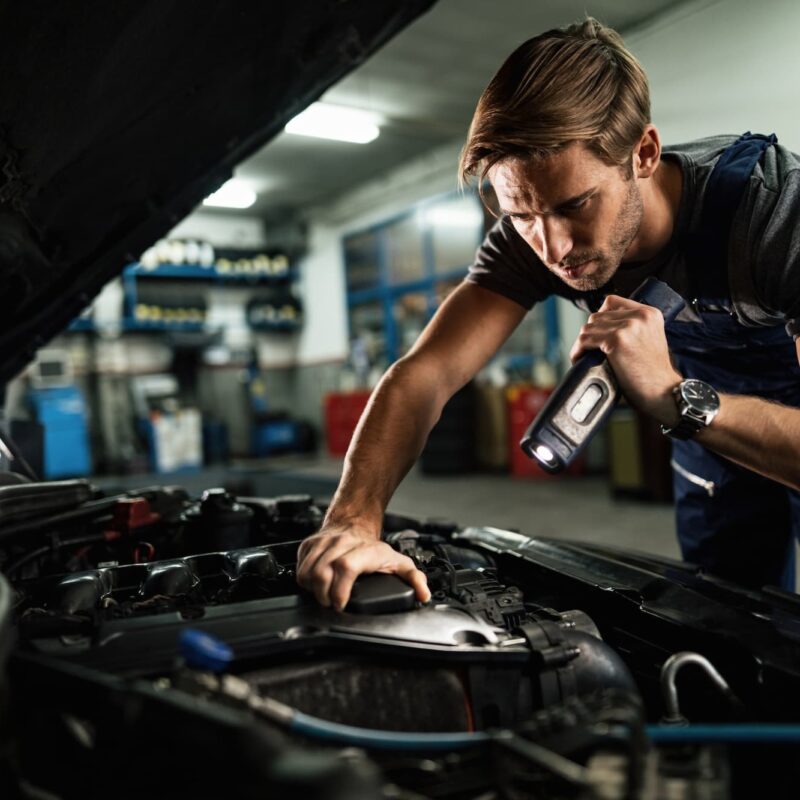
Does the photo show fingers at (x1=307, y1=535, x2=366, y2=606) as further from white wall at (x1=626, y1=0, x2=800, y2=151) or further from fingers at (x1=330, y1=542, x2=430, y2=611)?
white wall at (x1=626, y1=0, x2=800, y2=151)

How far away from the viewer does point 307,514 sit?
152cm

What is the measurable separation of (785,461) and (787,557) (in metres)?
0.65

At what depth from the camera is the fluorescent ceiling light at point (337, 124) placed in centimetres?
618

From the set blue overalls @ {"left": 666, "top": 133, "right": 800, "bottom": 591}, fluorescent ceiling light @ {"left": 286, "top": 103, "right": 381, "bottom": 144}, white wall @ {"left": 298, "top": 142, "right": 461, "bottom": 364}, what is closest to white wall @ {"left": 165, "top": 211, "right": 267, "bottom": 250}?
white wall @ {"left": 298, "top": 142, "right": 461, "bottom": 364}

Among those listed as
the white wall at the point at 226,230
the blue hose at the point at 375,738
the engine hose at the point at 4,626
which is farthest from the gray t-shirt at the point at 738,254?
the white wall at the point at 226,230

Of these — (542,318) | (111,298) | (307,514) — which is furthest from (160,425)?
(307,514)

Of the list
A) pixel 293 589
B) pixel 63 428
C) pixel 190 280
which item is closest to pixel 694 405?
pixel 293 589

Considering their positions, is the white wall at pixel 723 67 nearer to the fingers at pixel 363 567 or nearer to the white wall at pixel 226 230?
the fingers at pixel 363 567

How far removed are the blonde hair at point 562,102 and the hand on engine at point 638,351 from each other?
0.28 m

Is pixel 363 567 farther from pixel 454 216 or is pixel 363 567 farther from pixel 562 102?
pixel 454 216

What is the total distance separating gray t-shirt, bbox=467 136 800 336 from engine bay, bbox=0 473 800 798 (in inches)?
18.6

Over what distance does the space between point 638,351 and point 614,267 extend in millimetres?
258

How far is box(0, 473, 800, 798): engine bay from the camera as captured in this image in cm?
52

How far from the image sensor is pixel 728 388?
1.46 metres
